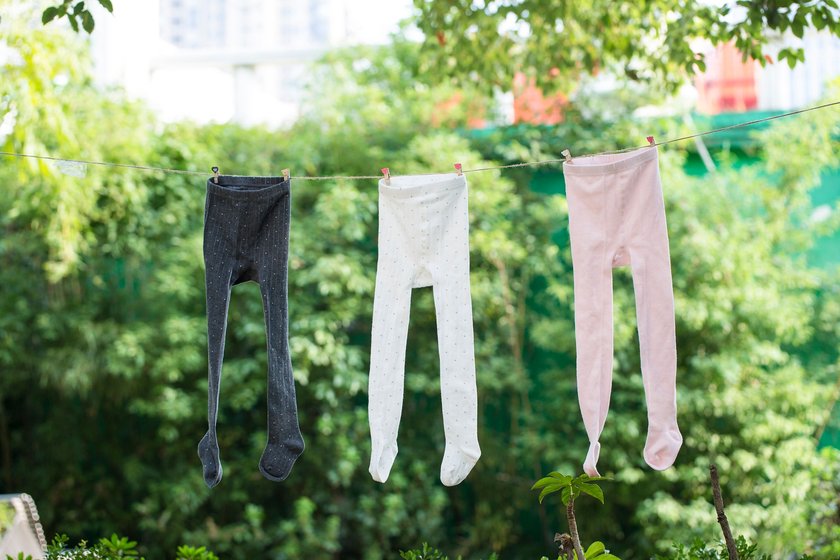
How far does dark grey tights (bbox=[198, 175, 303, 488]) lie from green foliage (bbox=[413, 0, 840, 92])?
1473 millimetres

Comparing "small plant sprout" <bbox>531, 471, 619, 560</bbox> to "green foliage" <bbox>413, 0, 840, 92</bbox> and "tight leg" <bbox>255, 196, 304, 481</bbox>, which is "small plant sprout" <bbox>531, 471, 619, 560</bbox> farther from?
"green foliage" <bbox>413, 0, 840, 92</bbox>

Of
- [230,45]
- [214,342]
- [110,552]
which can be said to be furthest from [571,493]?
[230,45]

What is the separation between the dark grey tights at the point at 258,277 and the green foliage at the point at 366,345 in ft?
7.16

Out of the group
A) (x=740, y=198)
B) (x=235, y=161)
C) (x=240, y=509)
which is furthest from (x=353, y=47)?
(x=240, y=509)

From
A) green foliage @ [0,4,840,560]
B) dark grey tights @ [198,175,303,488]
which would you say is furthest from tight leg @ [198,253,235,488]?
green foliage @ [0,4,840,560]

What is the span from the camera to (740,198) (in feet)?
14.7

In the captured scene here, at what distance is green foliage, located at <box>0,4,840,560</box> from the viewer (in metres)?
4.26

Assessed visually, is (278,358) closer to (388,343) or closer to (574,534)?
(388,343)

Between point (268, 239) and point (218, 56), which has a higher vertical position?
point (218, 56)

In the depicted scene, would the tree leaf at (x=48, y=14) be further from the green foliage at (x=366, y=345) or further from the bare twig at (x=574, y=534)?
Answer: the bare twig at (x=574, y=534)

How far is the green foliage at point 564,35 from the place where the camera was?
3035mm

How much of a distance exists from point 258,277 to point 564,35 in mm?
1944

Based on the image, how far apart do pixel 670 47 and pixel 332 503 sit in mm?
2803

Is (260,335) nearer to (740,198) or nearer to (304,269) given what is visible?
(304,269)
